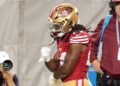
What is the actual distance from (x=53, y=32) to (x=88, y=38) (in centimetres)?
36

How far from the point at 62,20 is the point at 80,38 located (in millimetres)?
298

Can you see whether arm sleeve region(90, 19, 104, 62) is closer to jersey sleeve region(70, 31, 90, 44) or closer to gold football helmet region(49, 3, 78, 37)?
jersey sleeve region(70, 31, 90, 44)

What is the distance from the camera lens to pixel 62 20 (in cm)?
564

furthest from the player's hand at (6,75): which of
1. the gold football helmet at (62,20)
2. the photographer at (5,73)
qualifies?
the gold football helmet at (62,20)

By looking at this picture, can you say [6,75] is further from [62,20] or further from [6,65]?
[62,20]

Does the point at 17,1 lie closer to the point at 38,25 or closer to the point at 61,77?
the point at 38,25

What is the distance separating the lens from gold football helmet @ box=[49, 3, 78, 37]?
5621 mm

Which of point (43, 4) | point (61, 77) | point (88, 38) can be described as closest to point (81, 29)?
point (88, 38)

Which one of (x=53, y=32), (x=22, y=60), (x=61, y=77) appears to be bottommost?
(x=22, y=60)

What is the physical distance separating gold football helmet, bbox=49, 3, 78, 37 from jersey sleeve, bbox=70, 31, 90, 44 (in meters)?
0.12

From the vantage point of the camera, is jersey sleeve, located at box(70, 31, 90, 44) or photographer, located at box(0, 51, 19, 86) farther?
photographer, located at box(0, 51, 19, 86)

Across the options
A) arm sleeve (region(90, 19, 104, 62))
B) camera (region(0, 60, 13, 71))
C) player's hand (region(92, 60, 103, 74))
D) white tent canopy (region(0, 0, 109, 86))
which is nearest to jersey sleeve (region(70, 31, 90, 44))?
arm sleeve (region(90, 19, 104, 62))

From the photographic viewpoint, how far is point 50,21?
570 cm

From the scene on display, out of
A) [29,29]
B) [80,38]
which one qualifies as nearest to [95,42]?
[80,38]
